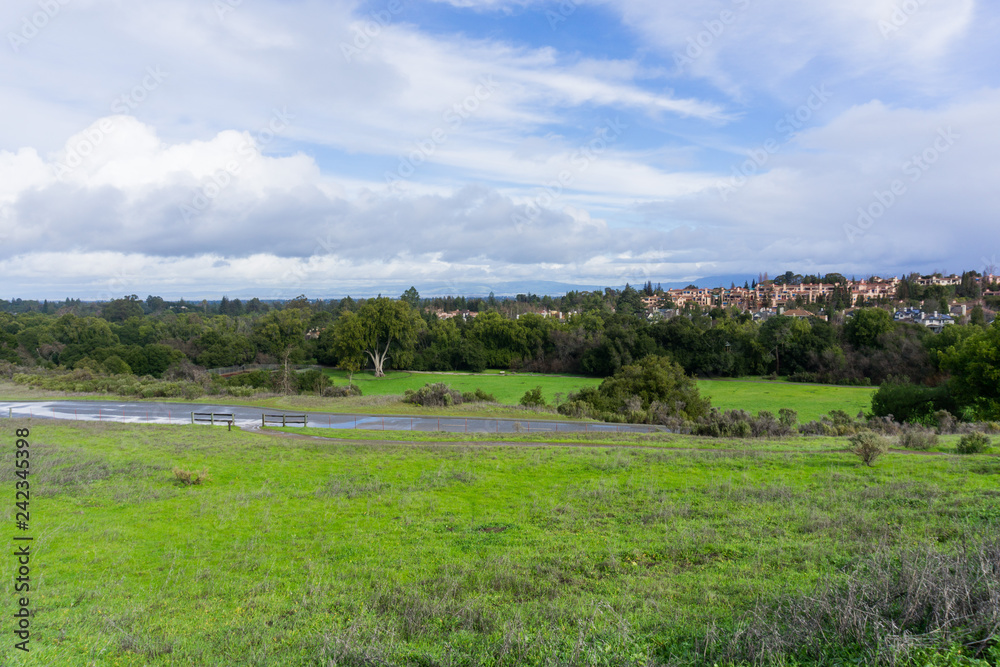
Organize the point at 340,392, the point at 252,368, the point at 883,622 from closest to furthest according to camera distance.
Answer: the point at 883,622 < the point at 340,392 < the point at 252,368

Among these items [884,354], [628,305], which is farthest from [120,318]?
[884,354]

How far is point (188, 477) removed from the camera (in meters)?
13.6

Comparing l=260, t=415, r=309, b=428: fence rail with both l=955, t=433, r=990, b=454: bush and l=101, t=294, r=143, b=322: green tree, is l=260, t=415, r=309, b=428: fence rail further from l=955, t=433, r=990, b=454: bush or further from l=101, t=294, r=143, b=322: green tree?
l=101, t=294, r=143, b=322: green tree

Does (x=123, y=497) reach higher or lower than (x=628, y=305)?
lower

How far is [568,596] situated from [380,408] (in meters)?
27.4

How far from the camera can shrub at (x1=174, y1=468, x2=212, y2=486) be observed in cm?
1355

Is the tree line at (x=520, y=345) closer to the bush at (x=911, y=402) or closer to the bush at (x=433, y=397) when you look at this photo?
the bush at (x=433, y=397)

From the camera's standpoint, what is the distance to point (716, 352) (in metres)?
64.5

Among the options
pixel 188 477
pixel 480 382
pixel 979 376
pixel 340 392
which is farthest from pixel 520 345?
pixel 188 477

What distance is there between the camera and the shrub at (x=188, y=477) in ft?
44.4

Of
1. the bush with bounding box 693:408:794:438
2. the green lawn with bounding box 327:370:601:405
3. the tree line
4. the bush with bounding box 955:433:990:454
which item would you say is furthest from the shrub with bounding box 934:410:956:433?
the green lawn with bounding box 327:370:601:405

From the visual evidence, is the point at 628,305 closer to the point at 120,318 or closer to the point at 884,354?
the point at 884,354

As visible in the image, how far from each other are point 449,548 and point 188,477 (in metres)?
8.38

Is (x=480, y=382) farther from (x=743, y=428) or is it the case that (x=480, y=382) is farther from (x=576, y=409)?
(x=743, y=428)
